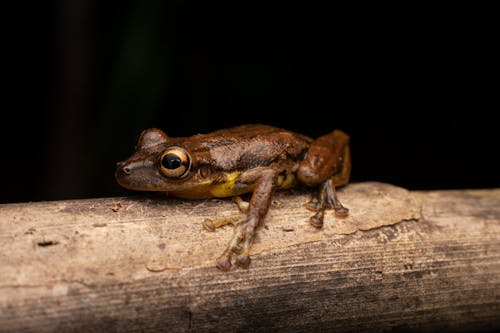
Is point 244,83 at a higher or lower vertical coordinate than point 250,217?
higher

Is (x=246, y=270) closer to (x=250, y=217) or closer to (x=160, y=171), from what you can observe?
(x=250, y=217)

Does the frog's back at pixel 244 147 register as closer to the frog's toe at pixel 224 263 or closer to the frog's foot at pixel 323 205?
the frog's foot at pixel 323 205

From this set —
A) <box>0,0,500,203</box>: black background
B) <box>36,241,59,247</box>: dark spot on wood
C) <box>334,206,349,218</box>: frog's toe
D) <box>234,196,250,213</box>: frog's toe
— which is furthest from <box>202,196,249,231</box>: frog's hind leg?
<box>0,0,500,203</box>: black background

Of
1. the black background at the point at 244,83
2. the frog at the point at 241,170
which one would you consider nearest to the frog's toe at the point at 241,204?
A: the frog at the point at 241,170

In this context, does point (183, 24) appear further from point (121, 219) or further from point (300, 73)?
point (121, 219)

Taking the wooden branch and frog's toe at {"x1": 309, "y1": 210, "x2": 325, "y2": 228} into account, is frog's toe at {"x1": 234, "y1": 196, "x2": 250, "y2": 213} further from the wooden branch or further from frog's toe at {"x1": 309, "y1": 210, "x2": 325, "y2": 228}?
frog's toe at {"x1": 309, "y1": 210, "x2": 325, "y2": 228}

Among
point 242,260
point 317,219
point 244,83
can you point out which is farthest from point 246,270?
point 244,83

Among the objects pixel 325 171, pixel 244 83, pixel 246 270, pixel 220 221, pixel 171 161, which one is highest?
pixel 244 83
